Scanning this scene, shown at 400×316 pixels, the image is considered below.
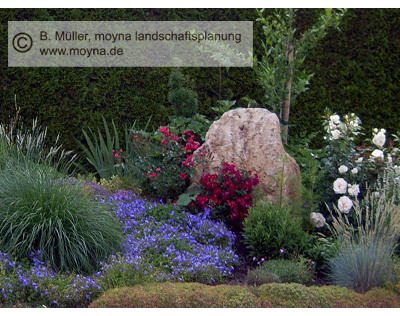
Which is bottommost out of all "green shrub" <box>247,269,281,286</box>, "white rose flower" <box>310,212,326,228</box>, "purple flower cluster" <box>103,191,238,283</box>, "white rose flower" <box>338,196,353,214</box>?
"green shrub" <box>247,269,281,286</box>

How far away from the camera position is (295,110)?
9117 millimetres

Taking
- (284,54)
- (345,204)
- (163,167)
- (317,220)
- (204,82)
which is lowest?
(317,220)

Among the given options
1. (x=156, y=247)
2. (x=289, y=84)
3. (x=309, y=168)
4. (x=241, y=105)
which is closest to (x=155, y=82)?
(x=241, y=105)

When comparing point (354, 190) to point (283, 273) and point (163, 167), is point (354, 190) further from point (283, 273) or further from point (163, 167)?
point (163, 167)

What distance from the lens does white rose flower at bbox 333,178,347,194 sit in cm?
610

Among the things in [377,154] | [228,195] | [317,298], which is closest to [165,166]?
[228,195]

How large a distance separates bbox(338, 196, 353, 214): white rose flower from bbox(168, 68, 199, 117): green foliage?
3.08m

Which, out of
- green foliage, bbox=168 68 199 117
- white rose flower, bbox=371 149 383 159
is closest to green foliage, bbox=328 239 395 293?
white rose flower, bbox=371 149 383 159

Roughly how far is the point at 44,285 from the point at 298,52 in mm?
4934

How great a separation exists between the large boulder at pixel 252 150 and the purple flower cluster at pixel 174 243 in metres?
0.80

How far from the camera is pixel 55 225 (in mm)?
5203

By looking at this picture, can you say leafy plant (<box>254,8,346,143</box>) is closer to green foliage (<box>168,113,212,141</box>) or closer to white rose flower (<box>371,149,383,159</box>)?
green foliage (<box>168,113,212,141</box>)

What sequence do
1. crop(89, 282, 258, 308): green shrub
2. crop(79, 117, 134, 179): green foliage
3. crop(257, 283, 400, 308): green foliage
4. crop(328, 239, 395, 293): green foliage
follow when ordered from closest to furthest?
1. crop(89, 282, 258, 308): green shrub
2. crop(257, 283, 400, 308): green foliage
3. crop(328, 239, 395, 293): green foliage
4. crop(79, 117, 134, 179): green foliage

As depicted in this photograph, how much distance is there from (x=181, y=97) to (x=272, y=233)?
315 cm
